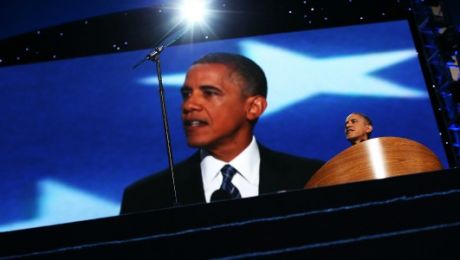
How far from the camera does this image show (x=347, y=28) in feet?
13.5

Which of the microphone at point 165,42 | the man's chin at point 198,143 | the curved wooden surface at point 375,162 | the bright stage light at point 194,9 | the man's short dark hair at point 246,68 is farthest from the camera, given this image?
the bright stage light at point 194,9

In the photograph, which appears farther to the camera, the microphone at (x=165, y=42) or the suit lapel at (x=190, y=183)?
the suit lapel at (x=190, y=183)

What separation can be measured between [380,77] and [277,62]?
799 mm

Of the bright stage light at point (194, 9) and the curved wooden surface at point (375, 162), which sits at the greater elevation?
the bright stage light at point (194, 9)

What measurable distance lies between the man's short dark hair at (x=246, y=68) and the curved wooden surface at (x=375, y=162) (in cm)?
198

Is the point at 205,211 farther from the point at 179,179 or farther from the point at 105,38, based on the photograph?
the point at 105,38

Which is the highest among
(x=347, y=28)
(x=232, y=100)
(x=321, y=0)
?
(x=321, y=0)

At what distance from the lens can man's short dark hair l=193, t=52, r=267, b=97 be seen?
3.35 m

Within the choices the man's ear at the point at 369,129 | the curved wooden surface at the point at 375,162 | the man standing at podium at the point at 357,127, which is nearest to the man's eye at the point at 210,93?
the man standing at podium at the point at 357,127

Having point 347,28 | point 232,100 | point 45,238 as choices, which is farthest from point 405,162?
point 347,28

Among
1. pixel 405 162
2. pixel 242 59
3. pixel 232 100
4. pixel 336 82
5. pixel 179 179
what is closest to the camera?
pixel 405 162

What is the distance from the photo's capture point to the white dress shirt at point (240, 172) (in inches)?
105

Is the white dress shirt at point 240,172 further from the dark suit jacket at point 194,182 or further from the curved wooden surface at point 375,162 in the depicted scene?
the curved wooden surface at point 375,162

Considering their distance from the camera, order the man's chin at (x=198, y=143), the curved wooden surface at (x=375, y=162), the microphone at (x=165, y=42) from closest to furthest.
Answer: the curved wooden surface at (x=375, y=162) → the microphone at (x=165, y=42) → the man's chin at (x=198, y=143)
